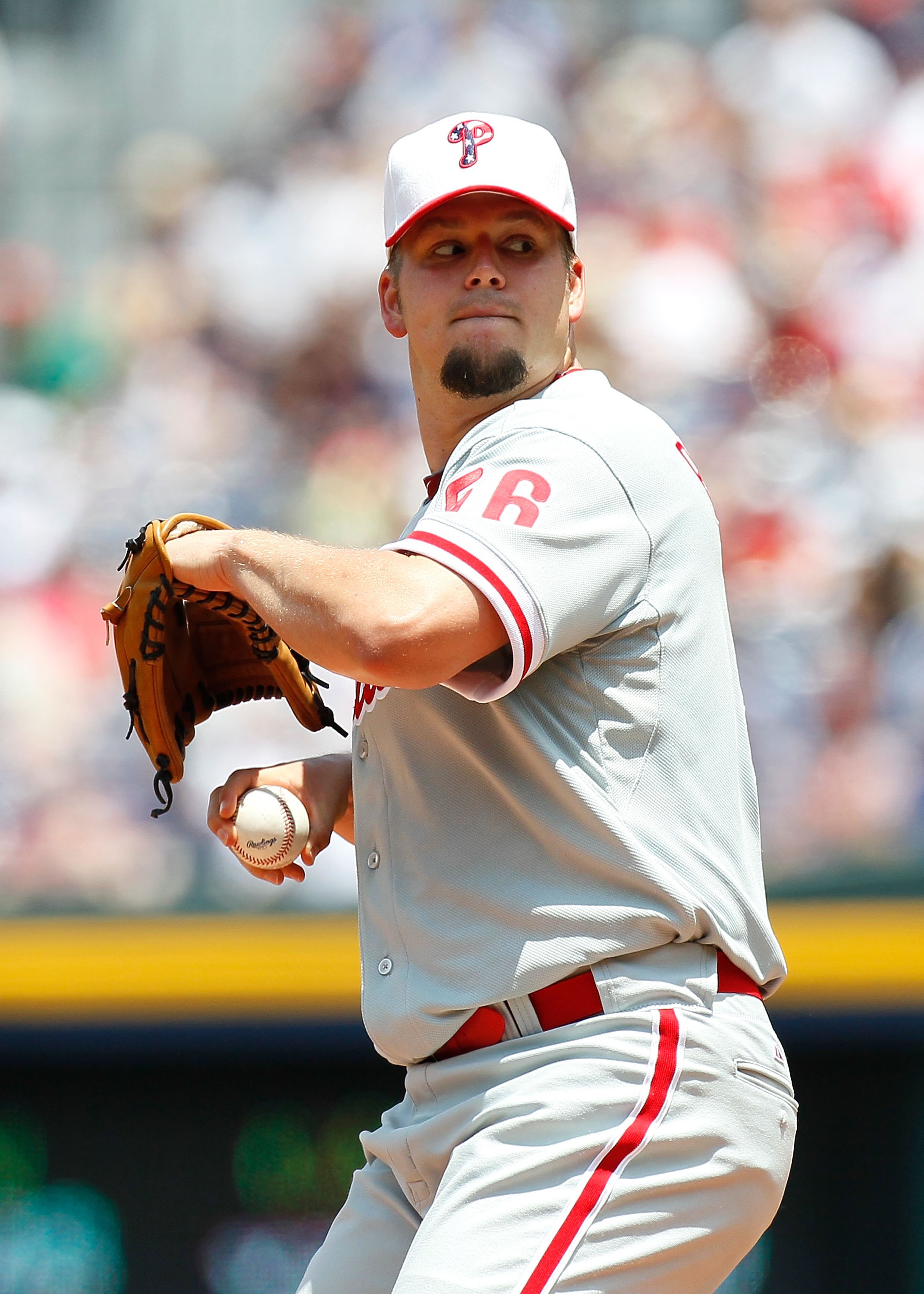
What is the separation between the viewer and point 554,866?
5.74ft

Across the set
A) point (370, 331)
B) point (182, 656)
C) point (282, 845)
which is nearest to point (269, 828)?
point (282, 845)

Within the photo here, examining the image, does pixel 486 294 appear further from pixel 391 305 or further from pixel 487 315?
pixel 391 305

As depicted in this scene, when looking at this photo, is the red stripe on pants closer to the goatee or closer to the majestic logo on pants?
the goatee

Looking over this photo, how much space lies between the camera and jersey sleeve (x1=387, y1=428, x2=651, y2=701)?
1665mm

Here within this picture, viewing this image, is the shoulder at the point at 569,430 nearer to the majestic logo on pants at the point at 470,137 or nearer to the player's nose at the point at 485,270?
the player's nose at the point at 485,270

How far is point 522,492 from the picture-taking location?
173cm

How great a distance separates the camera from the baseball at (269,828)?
6.82 feet

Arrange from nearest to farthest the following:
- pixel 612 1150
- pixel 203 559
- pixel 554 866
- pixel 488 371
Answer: pixel 612 1150 < pixel 554 866 < pixel 203 559 < pixel 488 371

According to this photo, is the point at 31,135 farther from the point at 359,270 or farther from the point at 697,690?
the point at 697,690

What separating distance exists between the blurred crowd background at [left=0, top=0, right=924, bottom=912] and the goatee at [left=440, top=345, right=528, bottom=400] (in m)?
2.82

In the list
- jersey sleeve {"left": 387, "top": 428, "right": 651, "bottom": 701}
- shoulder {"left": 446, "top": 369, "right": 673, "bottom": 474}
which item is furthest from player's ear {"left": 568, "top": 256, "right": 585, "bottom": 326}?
jersey sleeve {"left": 387, "top": 428, "right": 651, "bottom": 701}

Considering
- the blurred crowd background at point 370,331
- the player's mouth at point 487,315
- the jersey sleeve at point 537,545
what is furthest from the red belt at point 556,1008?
the blurred crowd background at point 370,331

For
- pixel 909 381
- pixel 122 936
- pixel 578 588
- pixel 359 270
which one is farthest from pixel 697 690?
pixel 359 270

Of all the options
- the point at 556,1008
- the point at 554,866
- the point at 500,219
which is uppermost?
the point at 500,219
